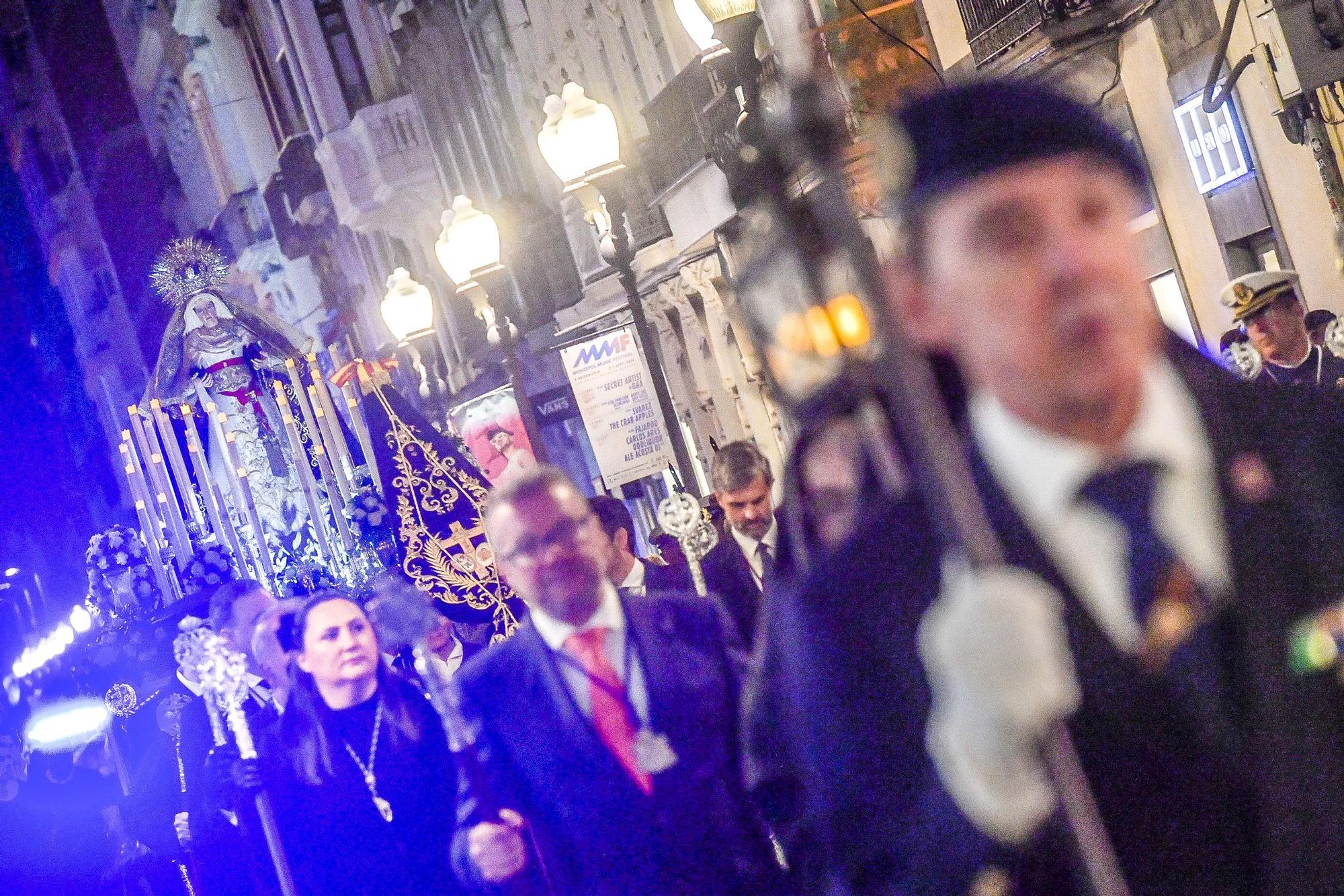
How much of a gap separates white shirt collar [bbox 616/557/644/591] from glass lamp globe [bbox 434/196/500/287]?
25.3ft

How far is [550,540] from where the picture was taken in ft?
12.7

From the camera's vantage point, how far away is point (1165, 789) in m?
1.91

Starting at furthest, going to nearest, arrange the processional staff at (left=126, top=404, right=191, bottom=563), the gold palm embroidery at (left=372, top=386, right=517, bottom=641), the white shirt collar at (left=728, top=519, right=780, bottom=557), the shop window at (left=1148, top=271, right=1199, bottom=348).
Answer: the processional staff at (left=126, top=404, right=191, bottom=563), the shop window at (left=1148, top=271, right=1199, bottom=348), the gold palm embroidery at (left=372, top=386, right=517, bottom=641), the white shirt collar at (left=728, top=519, right=780, bottom=557)

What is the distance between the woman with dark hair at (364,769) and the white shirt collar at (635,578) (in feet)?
2.84

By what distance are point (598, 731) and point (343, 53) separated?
34.6 m

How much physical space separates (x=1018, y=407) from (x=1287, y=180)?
1284cm

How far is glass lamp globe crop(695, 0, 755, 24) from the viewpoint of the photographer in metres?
7.71

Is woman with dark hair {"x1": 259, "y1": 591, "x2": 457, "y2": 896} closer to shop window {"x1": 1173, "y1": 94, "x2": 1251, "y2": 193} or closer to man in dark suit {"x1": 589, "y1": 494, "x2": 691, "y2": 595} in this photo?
man in dark suit {"x1": 589, "y1": 494, "x2": 691, "y2": 595}

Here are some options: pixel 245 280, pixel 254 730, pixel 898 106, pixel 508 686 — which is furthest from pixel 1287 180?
pixel 245 280

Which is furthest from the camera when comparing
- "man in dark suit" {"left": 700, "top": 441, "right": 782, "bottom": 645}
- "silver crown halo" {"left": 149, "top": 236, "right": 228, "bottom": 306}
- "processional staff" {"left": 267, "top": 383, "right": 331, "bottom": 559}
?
"silver crown halo" {"left": 149, "top": 236, "right": 228, "bottom": 306}

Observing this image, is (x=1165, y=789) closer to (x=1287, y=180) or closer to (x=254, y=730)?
(x=254, y=730)

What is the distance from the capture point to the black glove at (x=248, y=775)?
5.63 meters

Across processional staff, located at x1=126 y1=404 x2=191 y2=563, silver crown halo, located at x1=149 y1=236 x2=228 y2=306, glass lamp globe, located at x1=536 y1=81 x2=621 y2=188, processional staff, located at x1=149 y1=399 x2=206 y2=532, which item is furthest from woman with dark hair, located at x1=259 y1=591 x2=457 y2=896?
silver crown halo, located at x1=149 y1=236 x2=228 y2=306

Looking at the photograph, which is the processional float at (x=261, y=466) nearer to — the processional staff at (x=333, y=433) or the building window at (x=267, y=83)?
the processional staff at (x=333, y=433)
